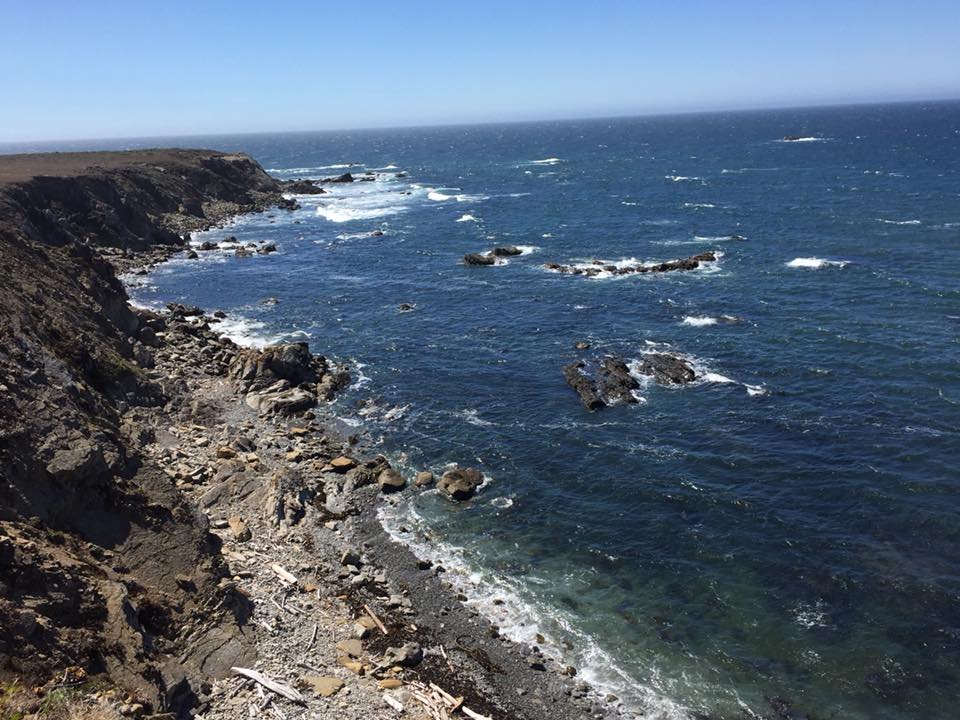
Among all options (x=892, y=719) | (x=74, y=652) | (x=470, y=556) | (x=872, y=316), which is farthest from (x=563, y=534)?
(x=872, y=316)

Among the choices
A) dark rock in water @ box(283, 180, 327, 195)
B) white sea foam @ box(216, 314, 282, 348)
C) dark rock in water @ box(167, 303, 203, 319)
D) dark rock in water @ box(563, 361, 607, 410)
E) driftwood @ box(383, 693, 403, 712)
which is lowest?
driftwood @ box(383, 693, 403, 712)

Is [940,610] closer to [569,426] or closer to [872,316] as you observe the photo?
[569,426]

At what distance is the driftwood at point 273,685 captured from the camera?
22.2 m

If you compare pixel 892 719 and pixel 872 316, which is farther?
pixel 872 316

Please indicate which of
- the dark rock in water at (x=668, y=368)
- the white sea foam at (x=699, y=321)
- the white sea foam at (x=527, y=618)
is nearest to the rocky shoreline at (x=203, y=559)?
the white sea foam at (x=527, y=618)

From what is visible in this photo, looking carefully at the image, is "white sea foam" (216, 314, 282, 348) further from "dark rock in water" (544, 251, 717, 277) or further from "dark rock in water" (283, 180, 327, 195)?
"dark rock in water" (283, 180, 327, 195)

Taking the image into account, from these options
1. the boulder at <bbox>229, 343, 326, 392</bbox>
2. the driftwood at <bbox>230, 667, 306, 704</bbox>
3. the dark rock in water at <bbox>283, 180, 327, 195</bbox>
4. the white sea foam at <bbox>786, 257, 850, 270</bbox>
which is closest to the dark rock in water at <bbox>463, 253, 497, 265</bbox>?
the white sea foam at <bbox>786, 257, 850, 270</bbox>

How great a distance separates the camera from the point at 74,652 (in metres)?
19.2

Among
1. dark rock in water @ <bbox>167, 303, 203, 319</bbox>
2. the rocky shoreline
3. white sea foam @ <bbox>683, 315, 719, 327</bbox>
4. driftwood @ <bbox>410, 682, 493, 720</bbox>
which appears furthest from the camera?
dark rock in water @ <bbox>167, 303, 203, 319</bbox>

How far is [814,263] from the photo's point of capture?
7538 centimetres

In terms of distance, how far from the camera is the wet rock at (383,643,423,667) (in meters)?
25.2

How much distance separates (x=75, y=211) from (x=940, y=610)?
3782 inches

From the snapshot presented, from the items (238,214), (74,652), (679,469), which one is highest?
(238,214)

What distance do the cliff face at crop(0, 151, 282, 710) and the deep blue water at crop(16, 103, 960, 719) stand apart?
11.5 m
